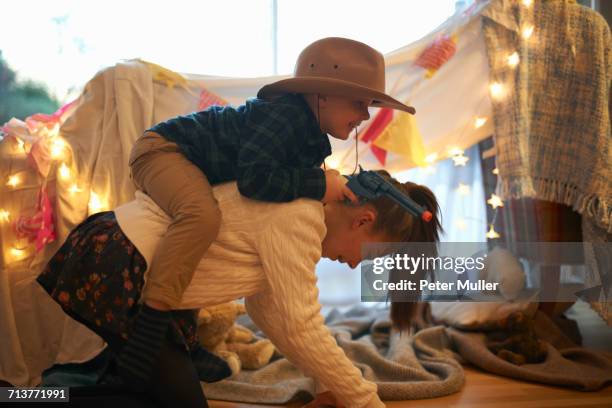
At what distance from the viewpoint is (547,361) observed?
1.41m

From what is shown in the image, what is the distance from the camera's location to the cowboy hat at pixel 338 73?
98cm

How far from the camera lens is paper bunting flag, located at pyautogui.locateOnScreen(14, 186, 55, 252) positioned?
133cm

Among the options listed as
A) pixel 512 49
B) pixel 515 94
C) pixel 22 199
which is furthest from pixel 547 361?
pixel 22 199

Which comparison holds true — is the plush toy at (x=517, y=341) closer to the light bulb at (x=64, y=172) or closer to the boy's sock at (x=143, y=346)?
the boy's sock at (x=143, y=346)

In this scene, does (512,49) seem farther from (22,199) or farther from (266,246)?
(22,199)

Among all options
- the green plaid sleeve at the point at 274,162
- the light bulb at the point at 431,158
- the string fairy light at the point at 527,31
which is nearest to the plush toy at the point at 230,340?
the green plaid sleeve at the point at 274,162

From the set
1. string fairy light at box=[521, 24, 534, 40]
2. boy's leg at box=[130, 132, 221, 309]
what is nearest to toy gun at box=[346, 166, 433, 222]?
boy's leg at box=[130, 132, 221, 309]

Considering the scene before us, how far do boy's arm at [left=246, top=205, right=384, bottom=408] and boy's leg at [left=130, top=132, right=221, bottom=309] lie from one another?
10 centimetres

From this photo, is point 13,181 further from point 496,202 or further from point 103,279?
point 496,202

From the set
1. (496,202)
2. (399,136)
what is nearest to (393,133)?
(399,136)

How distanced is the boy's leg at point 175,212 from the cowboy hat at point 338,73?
0.21m

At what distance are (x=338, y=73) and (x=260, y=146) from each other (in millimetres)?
193

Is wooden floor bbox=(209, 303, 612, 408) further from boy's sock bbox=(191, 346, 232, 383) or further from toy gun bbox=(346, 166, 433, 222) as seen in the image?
toy gun bbox=(346, 166, 433, 222)

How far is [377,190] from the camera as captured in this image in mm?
983
